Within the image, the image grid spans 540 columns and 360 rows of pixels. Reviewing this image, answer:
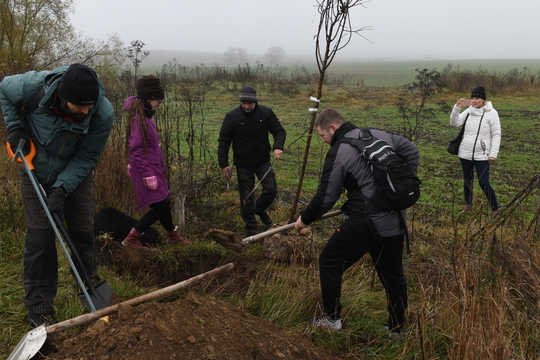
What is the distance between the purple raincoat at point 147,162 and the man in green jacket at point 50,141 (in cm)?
103

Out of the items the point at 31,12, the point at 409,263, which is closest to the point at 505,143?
the point at 409,263

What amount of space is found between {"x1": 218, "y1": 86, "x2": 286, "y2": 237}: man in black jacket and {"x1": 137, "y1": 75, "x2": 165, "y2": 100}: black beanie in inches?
48.3

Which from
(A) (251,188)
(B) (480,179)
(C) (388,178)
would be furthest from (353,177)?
(B) (480,179)

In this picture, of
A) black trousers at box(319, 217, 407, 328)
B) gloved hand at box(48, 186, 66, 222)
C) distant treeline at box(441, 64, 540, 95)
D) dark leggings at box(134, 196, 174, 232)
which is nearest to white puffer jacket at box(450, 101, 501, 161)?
black trousers at box(319, 217, 407, 328)

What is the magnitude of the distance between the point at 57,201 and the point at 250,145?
2.86 meters

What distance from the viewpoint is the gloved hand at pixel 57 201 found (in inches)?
110

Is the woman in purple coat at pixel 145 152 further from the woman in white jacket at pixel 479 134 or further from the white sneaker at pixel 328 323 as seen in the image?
the woman in white jacket at pixel 479 134

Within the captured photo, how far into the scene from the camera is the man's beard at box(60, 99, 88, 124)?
2.78 metres

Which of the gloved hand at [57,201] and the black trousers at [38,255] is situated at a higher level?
the gloved hand at [57,201]

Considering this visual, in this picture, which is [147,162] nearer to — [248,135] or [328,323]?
[248,135]

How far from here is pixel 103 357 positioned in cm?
211

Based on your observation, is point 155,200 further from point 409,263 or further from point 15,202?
point 409,263

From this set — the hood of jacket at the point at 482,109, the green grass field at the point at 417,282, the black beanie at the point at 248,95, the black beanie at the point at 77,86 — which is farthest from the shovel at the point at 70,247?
the hood of jacket at the point at 482,109

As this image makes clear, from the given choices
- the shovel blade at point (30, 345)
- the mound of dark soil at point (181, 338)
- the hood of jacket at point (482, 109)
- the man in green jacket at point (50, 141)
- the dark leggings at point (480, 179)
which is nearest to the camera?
the mound of dark soil at point (181, 338)
